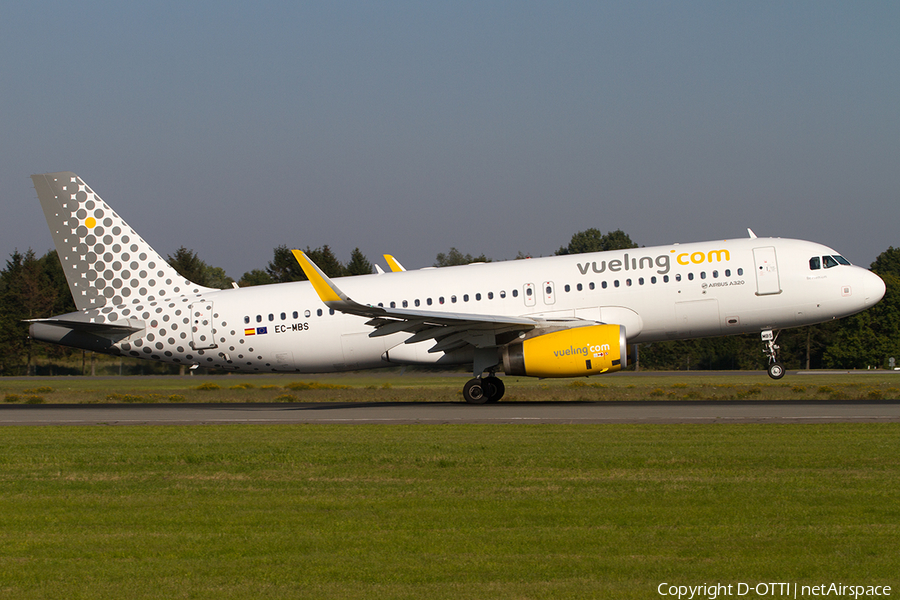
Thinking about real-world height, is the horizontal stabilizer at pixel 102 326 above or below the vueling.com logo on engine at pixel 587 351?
above

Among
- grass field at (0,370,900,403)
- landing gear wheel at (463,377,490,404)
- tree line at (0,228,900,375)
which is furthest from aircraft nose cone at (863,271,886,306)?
tree line at (0,228,900,375)

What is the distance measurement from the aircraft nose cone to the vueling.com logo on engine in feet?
25.3

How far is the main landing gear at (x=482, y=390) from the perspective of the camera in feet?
81.3

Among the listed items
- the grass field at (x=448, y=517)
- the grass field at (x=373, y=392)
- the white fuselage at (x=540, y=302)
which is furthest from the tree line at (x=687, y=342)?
the grass field at (x=448, y=517)

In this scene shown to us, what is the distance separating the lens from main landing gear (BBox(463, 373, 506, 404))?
24781 millimetres

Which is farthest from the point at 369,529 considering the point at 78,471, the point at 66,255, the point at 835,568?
the point at 66,255

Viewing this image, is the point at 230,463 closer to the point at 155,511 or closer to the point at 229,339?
the point at 155,511

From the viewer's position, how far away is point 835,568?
6527 mm

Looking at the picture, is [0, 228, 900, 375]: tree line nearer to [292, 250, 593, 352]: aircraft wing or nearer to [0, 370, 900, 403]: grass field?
[0, 370, 900, 403]: grass field

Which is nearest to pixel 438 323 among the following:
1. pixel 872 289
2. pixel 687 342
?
pixel 872 289

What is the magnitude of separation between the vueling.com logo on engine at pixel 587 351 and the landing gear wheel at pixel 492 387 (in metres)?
2.77

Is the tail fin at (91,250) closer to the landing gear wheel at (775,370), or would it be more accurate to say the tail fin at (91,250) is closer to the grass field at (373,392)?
the grass field at (373,392)

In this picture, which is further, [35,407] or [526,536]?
[35,407]

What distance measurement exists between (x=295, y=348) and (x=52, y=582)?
1959 cm
